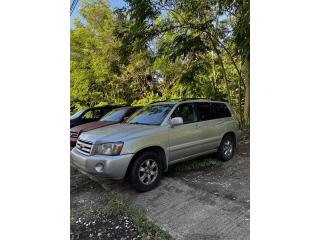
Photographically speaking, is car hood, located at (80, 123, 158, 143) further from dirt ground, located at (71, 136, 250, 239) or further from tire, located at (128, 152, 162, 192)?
dirt ground, located at (71, 136, 250, 239)

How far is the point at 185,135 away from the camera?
16.5 ft

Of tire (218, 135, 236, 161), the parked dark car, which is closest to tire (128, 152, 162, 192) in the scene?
tire (218, 135, 236, 161)

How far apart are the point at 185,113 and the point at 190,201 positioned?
6.40 feet

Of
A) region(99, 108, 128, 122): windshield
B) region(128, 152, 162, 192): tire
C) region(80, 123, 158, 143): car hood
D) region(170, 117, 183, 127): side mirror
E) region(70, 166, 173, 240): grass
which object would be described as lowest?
region(70, 166, 173, 240): grass

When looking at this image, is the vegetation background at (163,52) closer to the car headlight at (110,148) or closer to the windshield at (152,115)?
the windshield at (152,115)

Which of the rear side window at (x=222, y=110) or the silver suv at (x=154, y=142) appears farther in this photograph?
the rear side window at (x=222, y=110)

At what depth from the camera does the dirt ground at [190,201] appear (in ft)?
10.4

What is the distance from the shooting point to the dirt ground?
3.17 m

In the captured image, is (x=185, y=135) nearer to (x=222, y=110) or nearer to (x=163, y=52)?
(x=222, y=110)

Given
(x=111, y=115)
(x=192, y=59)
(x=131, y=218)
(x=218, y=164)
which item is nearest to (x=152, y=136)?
(x=131, y=218)

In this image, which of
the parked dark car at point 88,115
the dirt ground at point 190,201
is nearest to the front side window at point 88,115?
the parked dark car at point 88,115

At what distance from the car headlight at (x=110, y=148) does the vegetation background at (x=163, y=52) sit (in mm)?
2541
